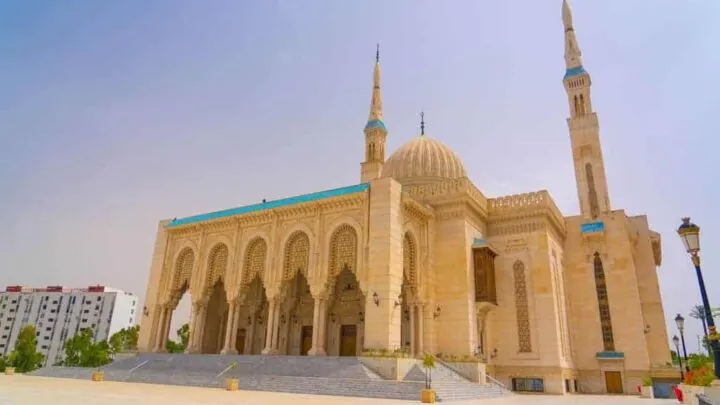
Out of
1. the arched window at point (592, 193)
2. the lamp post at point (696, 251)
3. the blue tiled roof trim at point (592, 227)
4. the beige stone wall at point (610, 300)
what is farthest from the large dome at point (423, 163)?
the lamp post at point (696, 251)

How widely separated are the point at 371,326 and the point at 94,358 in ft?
133

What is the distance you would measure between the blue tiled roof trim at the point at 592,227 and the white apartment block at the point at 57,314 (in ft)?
246

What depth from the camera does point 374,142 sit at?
31156mm

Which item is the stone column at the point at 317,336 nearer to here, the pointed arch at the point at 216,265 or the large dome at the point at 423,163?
the pointed arch at the point at 216,265

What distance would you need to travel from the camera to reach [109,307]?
7500 centimetres

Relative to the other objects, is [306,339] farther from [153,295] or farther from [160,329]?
[153,295]

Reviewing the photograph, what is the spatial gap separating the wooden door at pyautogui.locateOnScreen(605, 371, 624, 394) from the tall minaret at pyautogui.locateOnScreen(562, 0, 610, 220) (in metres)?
8.32

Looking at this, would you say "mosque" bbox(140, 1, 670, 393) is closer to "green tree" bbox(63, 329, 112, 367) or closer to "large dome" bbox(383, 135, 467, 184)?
"large dome" bbox(383, 135, 467, 184)

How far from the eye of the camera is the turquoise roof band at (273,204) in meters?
20.7

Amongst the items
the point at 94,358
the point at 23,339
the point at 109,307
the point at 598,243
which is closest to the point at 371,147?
the point at 598,243

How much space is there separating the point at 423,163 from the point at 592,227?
10.4 m

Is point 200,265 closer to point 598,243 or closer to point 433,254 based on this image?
point 433,254

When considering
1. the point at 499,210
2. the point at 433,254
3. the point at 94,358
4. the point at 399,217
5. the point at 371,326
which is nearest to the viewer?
the point at 371,326

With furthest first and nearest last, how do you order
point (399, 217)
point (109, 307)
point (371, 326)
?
point (109, 307) → point (399, 217) → point (371, 326)
